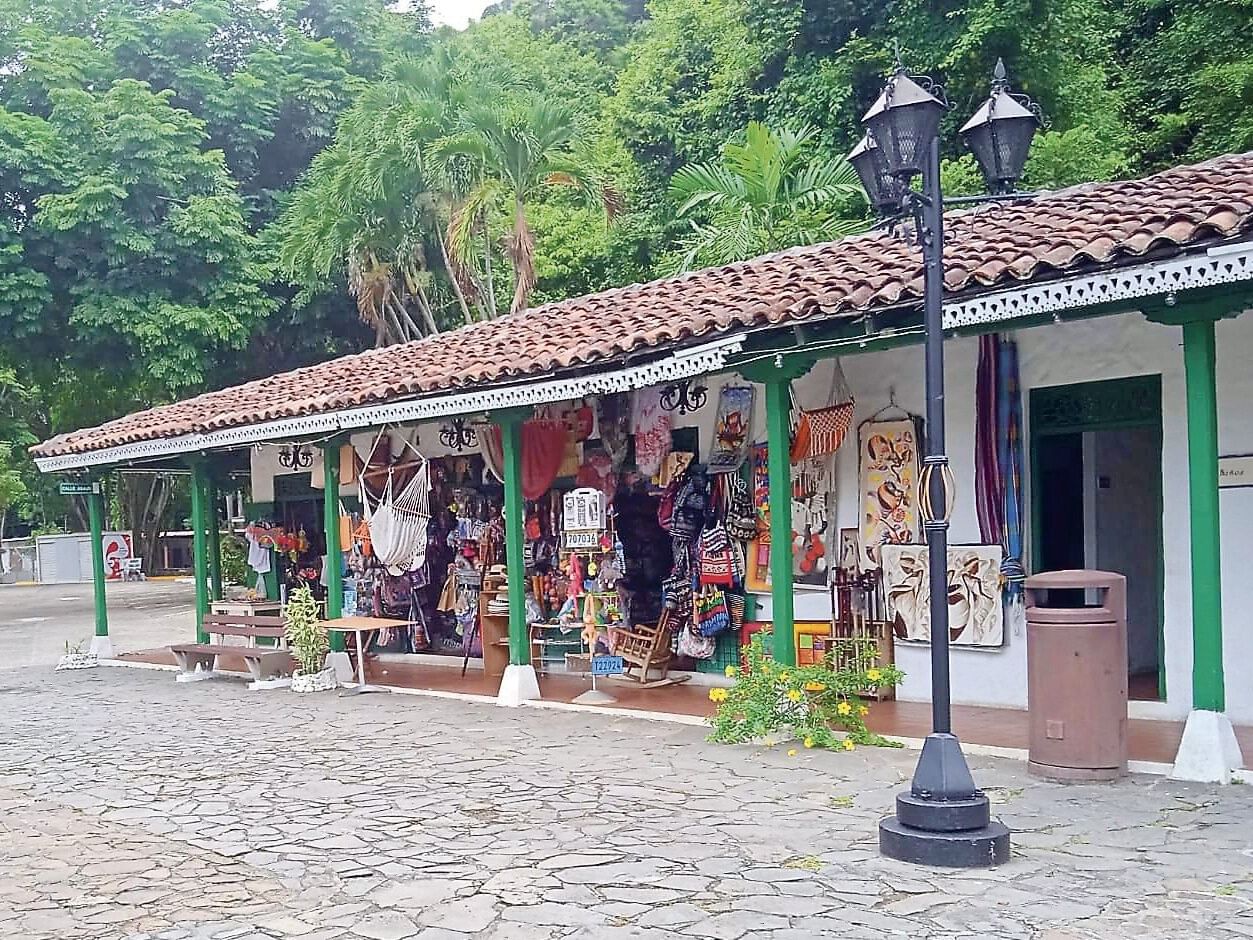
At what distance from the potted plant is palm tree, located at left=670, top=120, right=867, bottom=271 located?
6.49 meters

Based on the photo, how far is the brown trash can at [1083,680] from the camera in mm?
6824

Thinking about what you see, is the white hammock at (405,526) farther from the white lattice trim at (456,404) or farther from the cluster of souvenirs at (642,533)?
the white lattice trim at (456,404)

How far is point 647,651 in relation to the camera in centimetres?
1127

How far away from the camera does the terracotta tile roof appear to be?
704cm

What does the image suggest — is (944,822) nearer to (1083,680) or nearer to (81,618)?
(1083,680)

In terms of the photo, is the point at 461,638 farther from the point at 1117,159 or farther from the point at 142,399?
the point at 142,399

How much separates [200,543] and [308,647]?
3.87 metres

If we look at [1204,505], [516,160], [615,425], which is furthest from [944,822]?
[516,160]

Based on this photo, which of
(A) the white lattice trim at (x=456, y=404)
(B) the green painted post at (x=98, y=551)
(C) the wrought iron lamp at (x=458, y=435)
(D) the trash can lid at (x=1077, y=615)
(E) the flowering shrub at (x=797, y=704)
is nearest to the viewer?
(D) the trash can lid at (x=1077, y=615)

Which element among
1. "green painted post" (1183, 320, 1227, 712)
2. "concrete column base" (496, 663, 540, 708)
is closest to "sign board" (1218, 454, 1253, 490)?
"green painted post" (1183, 320, 1227, 712)

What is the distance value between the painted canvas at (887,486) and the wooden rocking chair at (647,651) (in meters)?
2.07

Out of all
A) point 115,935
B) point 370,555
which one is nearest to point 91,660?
point 370,555

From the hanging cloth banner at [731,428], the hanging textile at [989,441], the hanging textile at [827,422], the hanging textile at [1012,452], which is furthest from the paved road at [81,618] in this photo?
the hanging textile at [1012,452]

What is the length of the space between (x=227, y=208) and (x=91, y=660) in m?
9.83
